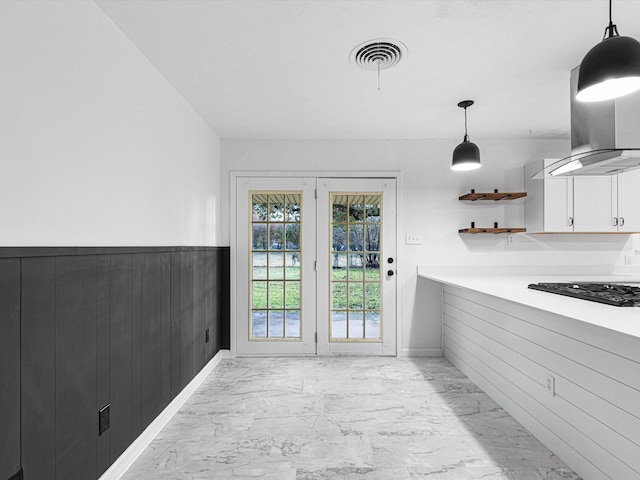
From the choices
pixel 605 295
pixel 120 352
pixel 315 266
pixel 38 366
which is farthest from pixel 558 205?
pixel 38 366

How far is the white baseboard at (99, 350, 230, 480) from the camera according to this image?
1975 millimetres

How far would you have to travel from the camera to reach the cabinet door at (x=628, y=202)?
3805mm

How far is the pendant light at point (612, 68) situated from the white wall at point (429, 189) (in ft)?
8.64

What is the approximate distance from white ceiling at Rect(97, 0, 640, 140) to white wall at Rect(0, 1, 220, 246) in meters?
0.24

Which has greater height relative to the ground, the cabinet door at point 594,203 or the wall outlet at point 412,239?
the cabinet door at point 594,203

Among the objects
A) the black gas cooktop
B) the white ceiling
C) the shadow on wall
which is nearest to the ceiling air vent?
the white ceiling

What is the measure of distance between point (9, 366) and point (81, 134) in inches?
38.6

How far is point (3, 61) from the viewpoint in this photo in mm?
1272

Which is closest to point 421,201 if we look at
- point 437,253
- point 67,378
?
point 437,253

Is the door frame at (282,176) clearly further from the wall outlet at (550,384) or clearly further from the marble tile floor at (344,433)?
the wall outlet at (550,384)

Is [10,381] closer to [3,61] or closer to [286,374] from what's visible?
[3,61]

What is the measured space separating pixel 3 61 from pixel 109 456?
176 centimetres

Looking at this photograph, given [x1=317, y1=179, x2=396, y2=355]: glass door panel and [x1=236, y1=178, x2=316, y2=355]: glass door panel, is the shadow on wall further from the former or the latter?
[x1=236, y1=178, x2=316, y2=355]: glass door panel

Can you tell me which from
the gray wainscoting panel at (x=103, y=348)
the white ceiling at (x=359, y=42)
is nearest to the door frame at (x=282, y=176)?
the white ceiling at (x=359, y=42)
